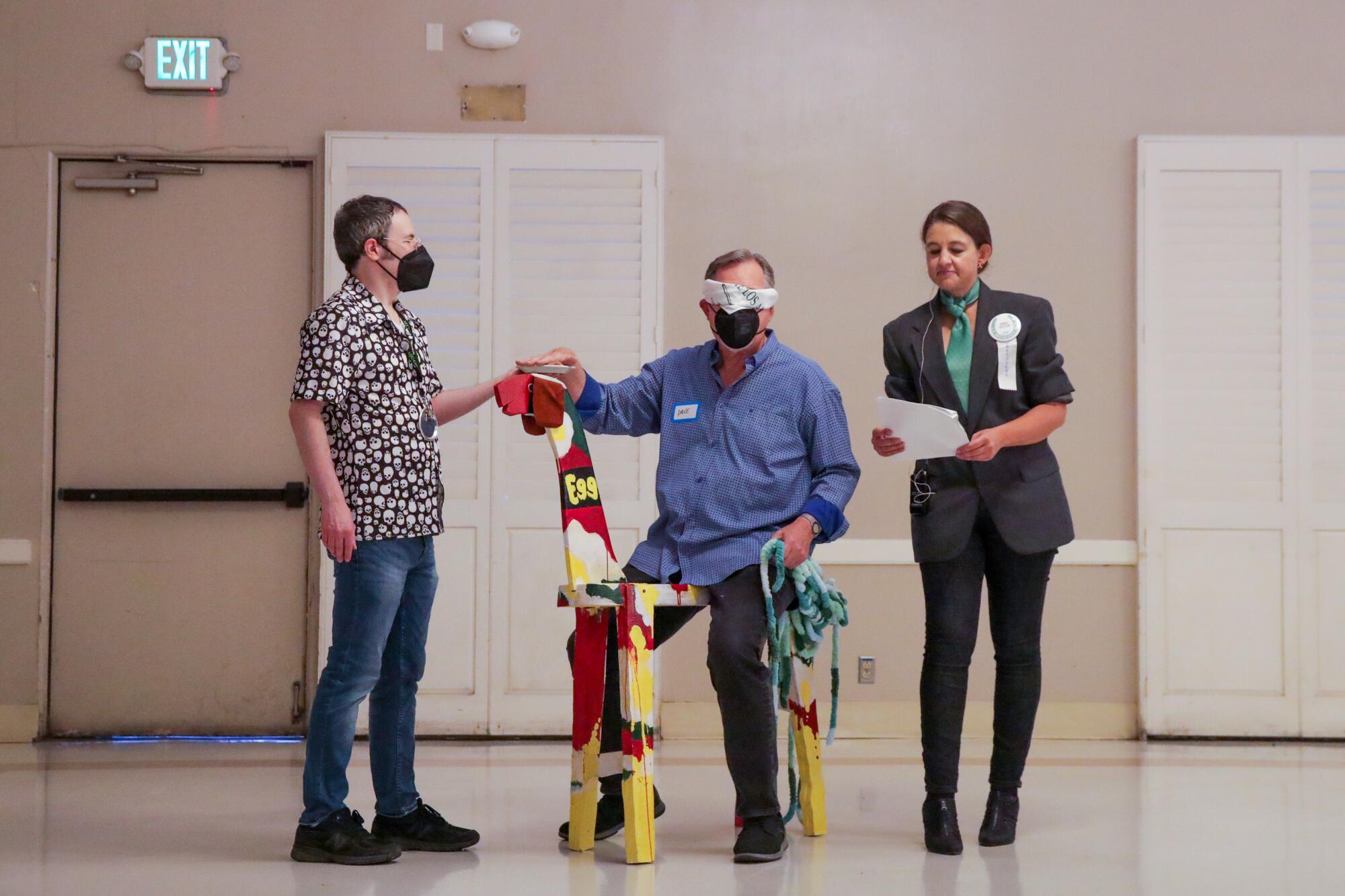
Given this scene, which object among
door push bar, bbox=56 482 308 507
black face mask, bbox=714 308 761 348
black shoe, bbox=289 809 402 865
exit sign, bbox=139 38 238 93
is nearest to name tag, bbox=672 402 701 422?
black face mask, bbox=714 308 761 348

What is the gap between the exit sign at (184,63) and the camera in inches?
178

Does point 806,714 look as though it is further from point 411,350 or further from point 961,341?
point 411,350

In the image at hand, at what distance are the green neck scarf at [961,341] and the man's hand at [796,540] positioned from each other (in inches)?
18.8

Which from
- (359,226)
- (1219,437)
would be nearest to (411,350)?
(359,226)

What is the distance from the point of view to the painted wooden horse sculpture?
8.75 ft

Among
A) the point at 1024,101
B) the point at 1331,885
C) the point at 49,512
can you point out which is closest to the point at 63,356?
the point at 49,512

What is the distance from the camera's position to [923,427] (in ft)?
8.89

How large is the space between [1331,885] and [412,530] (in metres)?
2.00

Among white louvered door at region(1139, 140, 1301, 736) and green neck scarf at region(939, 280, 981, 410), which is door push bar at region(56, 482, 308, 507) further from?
white louvered door at region(1139, 140, 1301, 736)

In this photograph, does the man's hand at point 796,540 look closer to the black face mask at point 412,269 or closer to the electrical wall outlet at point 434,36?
the black face mask at point 412,269

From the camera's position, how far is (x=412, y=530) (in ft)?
9.00

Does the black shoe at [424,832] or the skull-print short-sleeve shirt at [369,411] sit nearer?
the skull-print short-sleeve shirt at [369,411]

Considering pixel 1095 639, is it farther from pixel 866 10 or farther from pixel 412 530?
pixel 412 530

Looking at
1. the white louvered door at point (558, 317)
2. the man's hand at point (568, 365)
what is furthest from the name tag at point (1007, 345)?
the white louvered door at point (558, 317)
